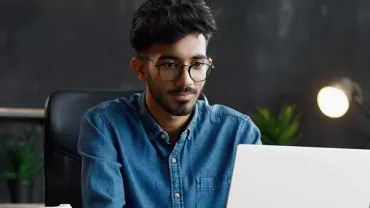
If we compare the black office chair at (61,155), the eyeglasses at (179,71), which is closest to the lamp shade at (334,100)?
the black office chair at (61,155)

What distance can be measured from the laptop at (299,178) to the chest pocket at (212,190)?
0.62 m

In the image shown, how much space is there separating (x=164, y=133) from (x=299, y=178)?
2.23ft

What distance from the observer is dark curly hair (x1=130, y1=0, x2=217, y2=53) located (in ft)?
5.20

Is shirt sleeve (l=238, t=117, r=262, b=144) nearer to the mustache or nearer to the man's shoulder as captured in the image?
the man's shoulder

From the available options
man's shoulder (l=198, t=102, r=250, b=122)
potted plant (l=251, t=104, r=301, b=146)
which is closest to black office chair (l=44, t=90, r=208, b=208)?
man's shoulder (l=198, t=102, r=250, b=122)

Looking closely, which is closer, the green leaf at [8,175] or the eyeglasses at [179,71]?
the eyeglasses at [179,71]

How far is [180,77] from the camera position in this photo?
1.53m

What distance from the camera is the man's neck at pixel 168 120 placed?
5.52 ft

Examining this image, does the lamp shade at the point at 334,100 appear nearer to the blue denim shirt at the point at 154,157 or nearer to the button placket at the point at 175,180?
the blue denim shirt at the point at 154,157

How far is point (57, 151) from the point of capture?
76.3 inches

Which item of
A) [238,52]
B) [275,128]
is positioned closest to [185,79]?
[275,128]

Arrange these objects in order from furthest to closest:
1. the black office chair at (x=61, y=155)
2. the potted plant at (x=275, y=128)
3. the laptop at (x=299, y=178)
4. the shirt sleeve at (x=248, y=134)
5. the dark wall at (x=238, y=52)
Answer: the dark wall at (x=238, y=52) → the potted plant at (x=275, y=128) → the black office chair at (x=61, y=155) → the shirt sleeve at (x=248, y=134) → the laptop at (x=299, y=178)

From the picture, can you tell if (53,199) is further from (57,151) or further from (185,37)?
(185,37)

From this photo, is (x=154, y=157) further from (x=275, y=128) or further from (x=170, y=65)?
(x=275, y=128)
